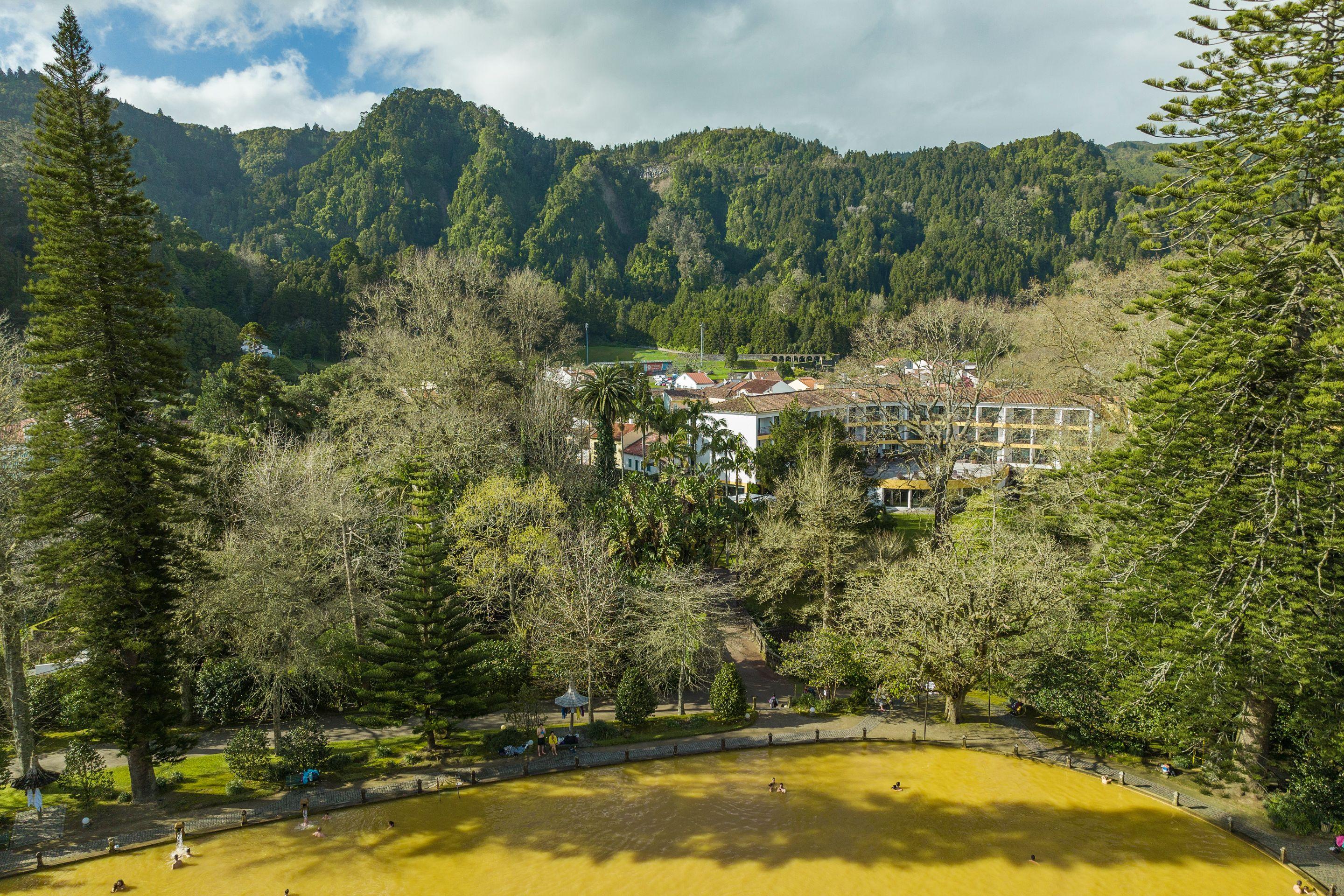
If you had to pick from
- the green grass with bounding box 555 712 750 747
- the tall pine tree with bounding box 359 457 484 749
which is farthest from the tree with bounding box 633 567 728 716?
the tall pine tree with bounding box 359 457 484 749

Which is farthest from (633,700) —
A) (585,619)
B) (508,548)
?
(508,548)

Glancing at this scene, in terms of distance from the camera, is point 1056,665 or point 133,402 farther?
point 1056,665

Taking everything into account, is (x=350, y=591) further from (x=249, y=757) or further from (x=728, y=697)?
(x=728, y=697)

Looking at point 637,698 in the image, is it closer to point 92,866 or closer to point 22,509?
point 92,866

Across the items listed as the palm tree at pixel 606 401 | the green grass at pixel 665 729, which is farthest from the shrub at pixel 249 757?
the palm tree at pixel 606 401

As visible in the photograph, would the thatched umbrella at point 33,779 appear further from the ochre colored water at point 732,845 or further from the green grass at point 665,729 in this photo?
the green grass at point 665,729

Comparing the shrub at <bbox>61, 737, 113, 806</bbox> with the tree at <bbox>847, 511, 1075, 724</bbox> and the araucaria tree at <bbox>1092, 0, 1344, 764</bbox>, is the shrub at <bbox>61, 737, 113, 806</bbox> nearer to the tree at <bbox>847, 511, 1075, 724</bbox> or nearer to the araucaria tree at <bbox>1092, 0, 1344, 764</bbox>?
the tree at <bbox>847, 511, 1075, 724</bbox>

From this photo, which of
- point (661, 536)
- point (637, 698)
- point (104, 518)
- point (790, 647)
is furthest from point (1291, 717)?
point (104, 518)
